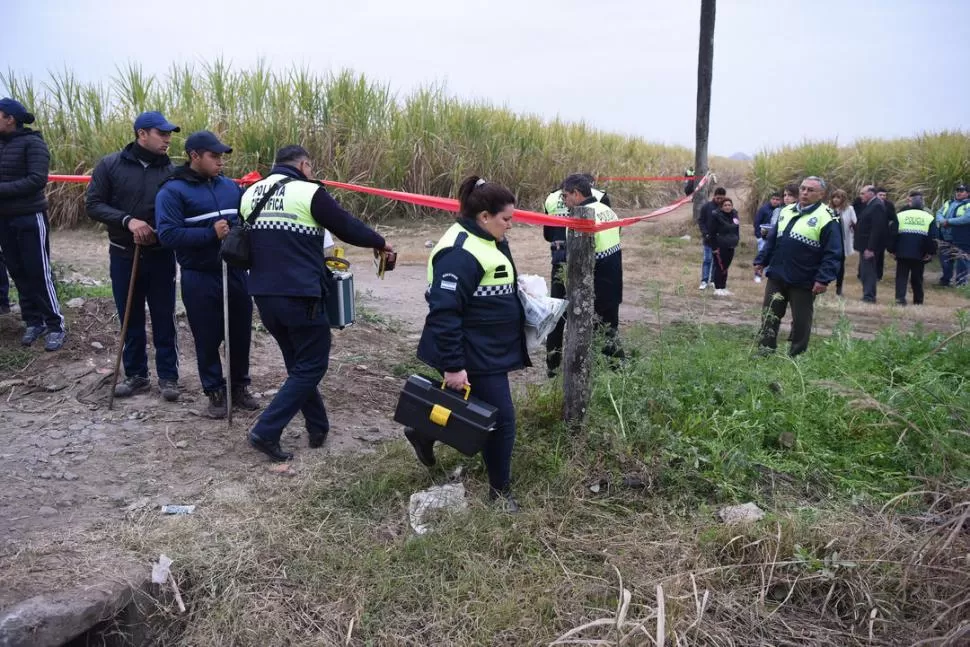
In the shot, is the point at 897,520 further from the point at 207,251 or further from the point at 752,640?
the point at 207,251

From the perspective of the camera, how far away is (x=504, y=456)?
12.6 feet

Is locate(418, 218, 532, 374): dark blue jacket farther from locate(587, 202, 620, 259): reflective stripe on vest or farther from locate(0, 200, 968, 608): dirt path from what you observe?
locate(587, 202, 620, 259): reflective stripe on vest

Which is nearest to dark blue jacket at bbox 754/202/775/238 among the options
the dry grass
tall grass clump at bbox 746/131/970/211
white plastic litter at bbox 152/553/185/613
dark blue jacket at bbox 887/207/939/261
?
dark blue jacket at bbox 887/207/939/261

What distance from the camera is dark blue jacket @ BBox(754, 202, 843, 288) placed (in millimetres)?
6309

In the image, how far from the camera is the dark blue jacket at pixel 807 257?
20.7ft

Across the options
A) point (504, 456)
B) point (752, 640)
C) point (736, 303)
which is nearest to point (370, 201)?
point (736, 303)

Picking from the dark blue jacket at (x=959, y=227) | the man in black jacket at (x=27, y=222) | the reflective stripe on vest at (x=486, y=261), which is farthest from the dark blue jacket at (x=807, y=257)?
the dark blue jacket at (x=959, y=227)

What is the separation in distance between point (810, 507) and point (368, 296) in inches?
246

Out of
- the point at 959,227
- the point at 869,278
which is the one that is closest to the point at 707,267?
the point at 869,278

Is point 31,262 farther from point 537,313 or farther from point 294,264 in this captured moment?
point 537,313

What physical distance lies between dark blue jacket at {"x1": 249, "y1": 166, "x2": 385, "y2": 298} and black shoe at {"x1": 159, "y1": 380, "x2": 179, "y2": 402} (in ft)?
4.82

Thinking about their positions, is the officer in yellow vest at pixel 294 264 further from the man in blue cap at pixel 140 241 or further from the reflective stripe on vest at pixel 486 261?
the man in blue cap at pixel 140 241

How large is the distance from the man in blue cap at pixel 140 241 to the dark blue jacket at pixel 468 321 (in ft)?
8.11

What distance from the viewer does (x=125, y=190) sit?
517 cm
